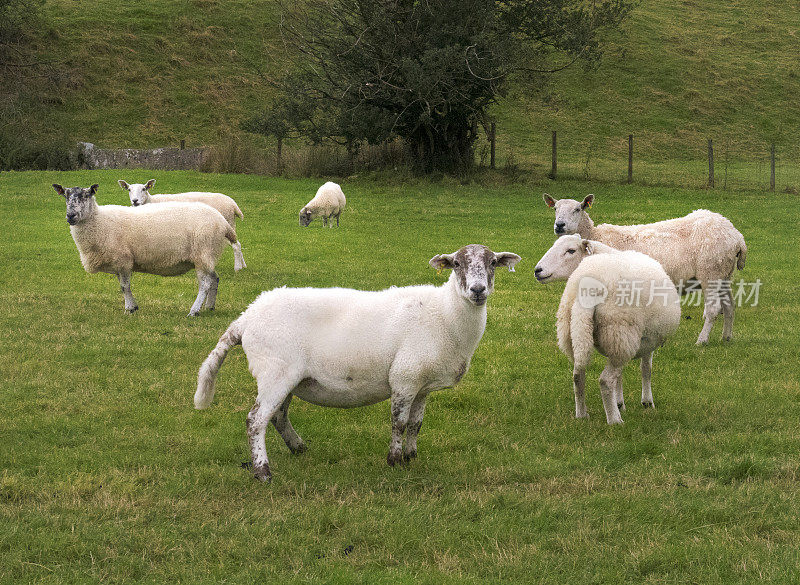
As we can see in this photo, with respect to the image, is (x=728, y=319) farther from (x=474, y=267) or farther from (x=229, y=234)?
(x=229, y=234)

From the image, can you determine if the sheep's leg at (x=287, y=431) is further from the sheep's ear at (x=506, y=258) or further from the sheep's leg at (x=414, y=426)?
the sheep's ear at (x=506, y=258)

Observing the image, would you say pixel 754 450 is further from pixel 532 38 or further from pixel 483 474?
pixel 532 38

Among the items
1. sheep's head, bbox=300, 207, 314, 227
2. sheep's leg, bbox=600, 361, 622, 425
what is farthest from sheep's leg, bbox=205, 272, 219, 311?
sheep's head, bbox=300, 207, 314, 227

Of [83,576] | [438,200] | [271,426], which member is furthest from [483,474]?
[438,200]

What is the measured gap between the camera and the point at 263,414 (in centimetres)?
647

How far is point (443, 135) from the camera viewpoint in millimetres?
33875

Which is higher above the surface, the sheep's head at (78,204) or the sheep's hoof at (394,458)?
the sheep's head at (78,204)

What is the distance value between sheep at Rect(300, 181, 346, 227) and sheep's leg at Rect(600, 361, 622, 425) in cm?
1681

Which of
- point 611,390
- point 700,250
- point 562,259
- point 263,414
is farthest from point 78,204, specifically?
point 700,250

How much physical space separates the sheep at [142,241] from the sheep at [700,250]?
6007mm

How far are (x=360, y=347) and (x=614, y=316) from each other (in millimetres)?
2688

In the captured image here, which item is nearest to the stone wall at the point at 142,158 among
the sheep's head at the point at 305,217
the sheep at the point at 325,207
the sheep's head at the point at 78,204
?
the sheep at the point at 325,207

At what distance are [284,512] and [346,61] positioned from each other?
94.3ft

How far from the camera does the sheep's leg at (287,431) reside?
707 cm
